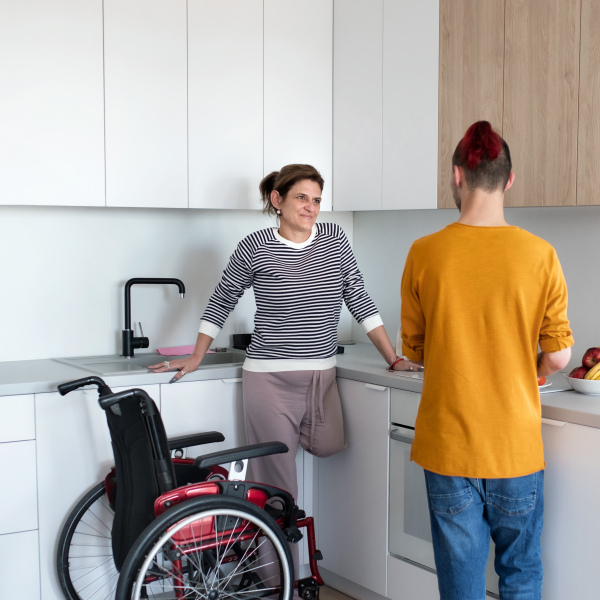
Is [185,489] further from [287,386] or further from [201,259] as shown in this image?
[201,259]

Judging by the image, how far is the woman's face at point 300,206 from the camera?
2.65 metres

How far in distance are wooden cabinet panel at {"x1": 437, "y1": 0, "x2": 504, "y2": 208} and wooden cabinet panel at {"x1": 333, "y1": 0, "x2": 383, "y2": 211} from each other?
0.34m

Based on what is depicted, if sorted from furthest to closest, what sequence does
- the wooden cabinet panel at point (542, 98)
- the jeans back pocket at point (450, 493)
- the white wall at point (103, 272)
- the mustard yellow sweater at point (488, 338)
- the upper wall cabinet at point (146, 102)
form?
1. the white wall at point (103, 272)
2. the upper wall cabinet at point (146, 102)
3. the wooden cabinet panel at point (542, 98)
4. the jeans back pocket at point (450, 493)
5. the mustard yellow sweater at point (488, 338)

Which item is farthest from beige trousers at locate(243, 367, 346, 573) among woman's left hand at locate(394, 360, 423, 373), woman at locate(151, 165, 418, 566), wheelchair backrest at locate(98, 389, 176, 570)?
wheelchair backrest at locate(98, 389, 176, 570)

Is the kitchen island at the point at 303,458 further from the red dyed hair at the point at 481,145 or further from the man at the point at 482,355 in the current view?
the red dyed hair at the point at 481,145

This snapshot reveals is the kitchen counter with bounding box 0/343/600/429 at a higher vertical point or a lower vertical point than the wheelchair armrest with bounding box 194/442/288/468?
higher

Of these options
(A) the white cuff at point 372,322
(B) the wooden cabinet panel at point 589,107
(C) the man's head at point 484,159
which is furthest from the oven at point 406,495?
(C) the man's head at point 484,159

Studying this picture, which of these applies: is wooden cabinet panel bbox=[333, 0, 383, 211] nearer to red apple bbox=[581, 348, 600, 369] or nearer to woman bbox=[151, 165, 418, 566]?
woman bbox=[151, 165, 418, 566]

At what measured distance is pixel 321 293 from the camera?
105 inches

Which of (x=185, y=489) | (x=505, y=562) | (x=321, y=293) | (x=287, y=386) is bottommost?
(x=505, y=562)

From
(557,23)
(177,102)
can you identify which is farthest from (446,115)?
(177,102)

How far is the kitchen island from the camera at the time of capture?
208 cm

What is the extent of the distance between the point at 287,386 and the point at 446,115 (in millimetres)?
1064

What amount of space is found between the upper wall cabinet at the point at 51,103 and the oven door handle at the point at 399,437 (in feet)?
4.15
